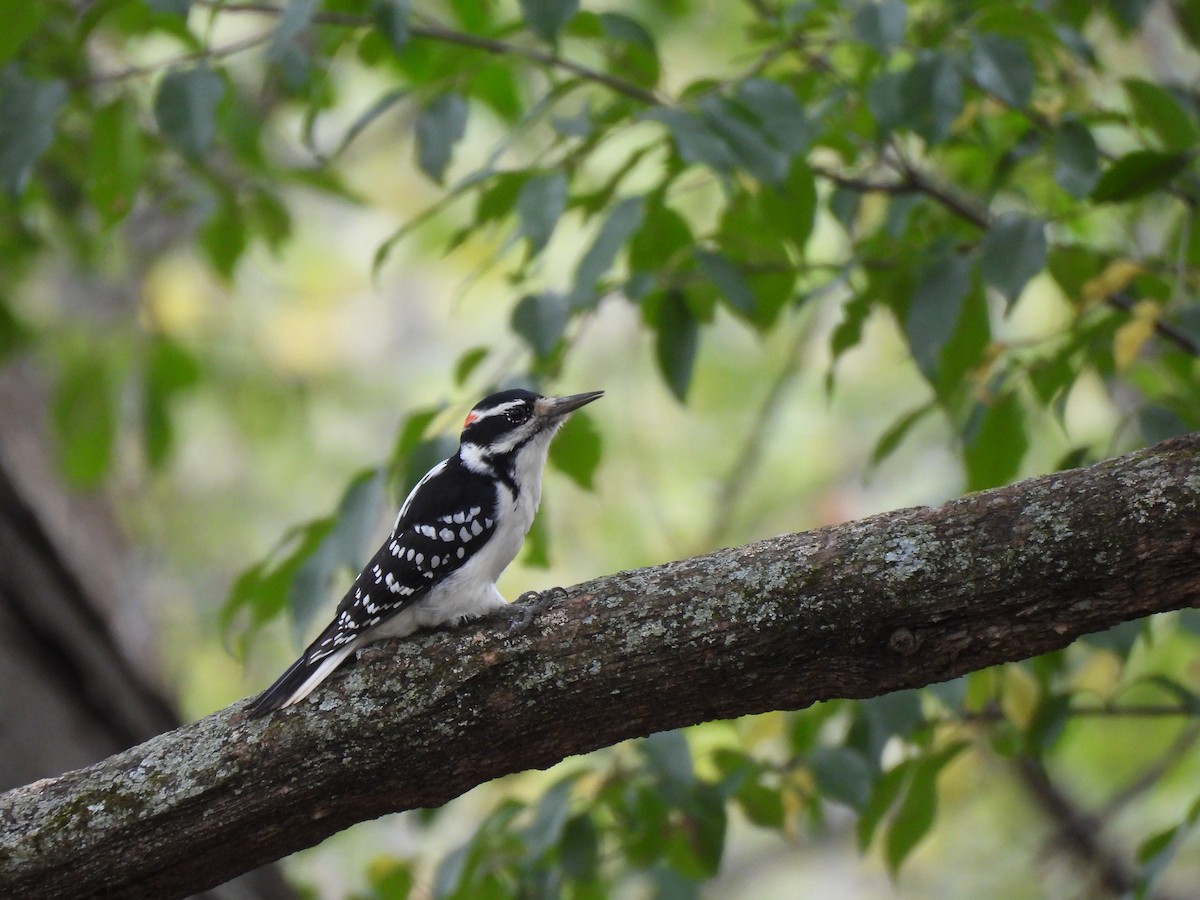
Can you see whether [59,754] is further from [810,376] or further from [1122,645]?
[810,376]

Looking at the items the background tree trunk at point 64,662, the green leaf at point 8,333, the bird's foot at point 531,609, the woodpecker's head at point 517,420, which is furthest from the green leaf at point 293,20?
the background tree trunk at point 64,662

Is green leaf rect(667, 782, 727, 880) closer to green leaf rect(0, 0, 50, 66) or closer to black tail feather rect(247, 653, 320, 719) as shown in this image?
black tail feather rect(247, 653, 320, 719)

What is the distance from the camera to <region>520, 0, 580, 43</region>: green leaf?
297cm

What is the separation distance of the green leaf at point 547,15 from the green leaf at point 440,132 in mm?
478

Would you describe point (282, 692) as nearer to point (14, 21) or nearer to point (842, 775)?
point (842, 775)

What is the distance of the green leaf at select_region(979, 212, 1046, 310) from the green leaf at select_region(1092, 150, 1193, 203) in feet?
0.71

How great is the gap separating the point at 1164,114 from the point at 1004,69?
0.57 m

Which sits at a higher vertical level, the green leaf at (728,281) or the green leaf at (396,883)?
the green leaf at (728,281)

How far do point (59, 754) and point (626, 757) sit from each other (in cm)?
202

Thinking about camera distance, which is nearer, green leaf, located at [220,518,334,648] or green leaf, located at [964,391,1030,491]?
green leaf, located at [964,391,1030,491]

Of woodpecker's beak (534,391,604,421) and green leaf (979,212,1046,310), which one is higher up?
green leaf (979,212,1046,310)

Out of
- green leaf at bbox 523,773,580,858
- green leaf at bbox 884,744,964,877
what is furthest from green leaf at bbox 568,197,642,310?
green leaf at bbox 884,744,964,877

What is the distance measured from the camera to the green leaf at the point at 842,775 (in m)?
3.25

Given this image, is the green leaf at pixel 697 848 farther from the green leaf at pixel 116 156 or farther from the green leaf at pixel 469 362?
the green leaf at pixel 116 156
